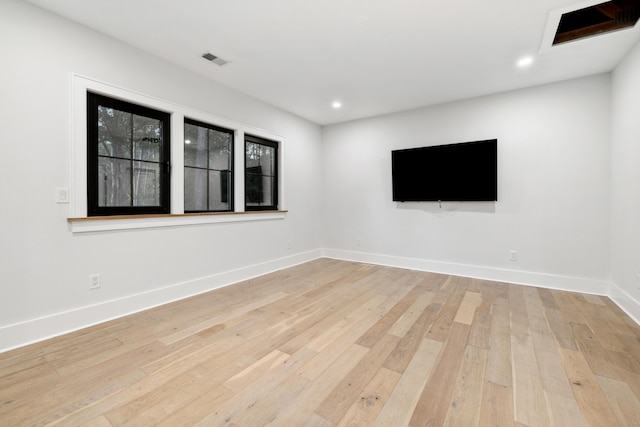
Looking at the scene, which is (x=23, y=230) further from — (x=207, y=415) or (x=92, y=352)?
(x=207, y=415)

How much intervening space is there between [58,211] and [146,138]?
105 cm

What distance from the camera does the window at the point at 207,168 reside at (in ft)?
11.0

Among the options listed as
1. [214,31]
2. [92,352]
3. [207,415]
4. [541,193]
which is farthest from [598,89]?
[92,352]

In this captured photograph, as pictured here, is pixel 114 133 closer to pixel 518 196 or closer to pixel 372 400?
pixel 372 400

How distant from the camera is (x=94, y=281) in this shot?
2508 millimetres

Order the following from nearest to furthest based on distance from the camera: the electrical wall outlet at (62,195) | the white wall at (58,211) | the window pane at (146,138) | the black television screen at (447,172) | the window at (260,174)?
1. the white wall at (58,211)
2. the electrical wall outlet at (62,195)
3. the window pane at (146,138)
4. the black television screen at (447,172)
5. the window at (260,174)

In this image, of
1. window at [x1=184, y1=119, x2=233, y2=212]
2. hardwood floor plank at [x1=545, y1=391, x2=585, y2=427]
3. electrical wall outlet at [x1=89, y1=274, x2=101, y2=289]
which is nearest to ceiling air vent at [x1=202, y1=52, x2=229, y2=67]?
window at [x1=184, y1=119, x2=233, y2=212]

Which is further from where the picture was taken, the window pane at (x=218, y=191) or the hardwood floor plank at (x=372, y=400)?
the window pane at (x=218, y=191)

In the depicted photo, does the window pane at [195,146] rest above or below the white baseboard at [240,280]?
above

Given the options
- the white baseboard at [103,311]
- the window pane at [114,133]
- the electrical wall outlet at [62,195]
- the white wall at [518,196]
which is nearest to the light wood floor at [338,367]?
the white baseboard at [103,311]

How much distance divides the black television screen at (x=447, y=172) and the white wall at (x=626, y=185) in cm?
115

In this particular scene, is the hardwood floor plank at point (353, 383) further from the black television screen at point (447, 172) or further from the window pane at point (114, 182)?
the black television screen at point (447, 172)

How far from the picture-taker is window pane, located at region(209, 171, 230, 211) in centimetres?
362

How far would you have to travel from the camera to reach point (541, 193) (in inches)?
142
